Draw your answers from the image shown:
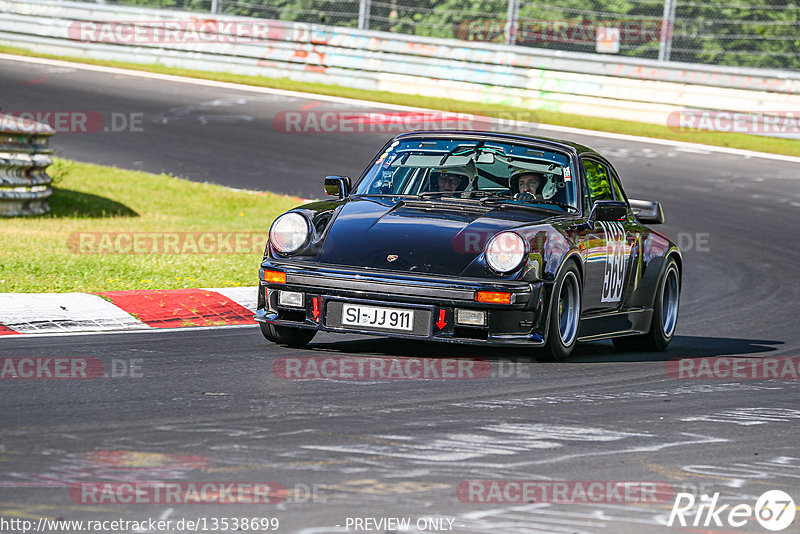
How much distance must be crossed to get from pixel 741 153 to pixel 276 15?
30.1 ft

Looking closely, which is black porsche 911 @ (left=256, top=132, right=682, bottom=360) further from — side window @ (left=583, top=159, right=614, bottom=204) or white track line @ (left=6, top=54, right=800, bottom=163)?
white track line @ (left=6, top=54, right=800, bottom=163)

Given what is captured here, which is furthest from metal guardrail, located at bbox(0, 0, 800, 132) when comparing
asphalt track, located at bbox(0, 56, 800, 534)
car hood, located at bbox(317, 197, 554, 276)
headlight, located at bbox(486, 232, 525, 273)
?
headlight, located at bbox(486, 232, 525, 273)

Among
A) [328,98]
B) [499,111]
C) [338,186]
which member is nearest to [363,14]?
[328,98]

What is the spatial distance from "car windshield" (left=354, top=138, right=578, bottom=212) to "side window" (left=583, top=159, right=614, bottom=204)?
26 centimetres

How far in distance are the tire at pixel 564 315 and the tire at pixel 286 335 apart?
141cm

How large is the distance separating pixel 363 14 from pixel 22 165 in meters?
11.1

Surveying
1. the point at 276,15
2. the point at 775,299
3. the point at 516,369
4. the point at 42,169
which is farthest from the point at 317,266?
the point at 276,15

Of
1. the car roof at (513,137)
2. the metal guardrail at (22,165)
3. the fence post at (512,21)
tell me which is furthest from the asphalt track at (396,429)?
the fence post at (512,21)

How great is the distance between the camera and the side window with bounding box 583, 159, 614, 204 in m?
8.43

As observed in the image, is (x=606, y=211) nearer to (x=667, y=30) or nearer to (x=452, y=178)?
(x=452, y=178)

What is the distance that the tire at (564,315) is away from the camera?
23.9ft

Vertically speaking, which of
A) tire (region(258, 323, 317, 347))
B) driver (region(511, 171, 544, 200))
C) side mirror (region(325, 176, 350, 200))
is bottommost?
tire (region(258, 323, 317, 347))

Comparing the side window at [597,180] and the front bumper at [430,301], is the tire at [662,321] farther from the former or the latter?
the front bumper at [430,301]

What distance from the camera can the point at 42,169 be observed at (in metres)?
13.8
